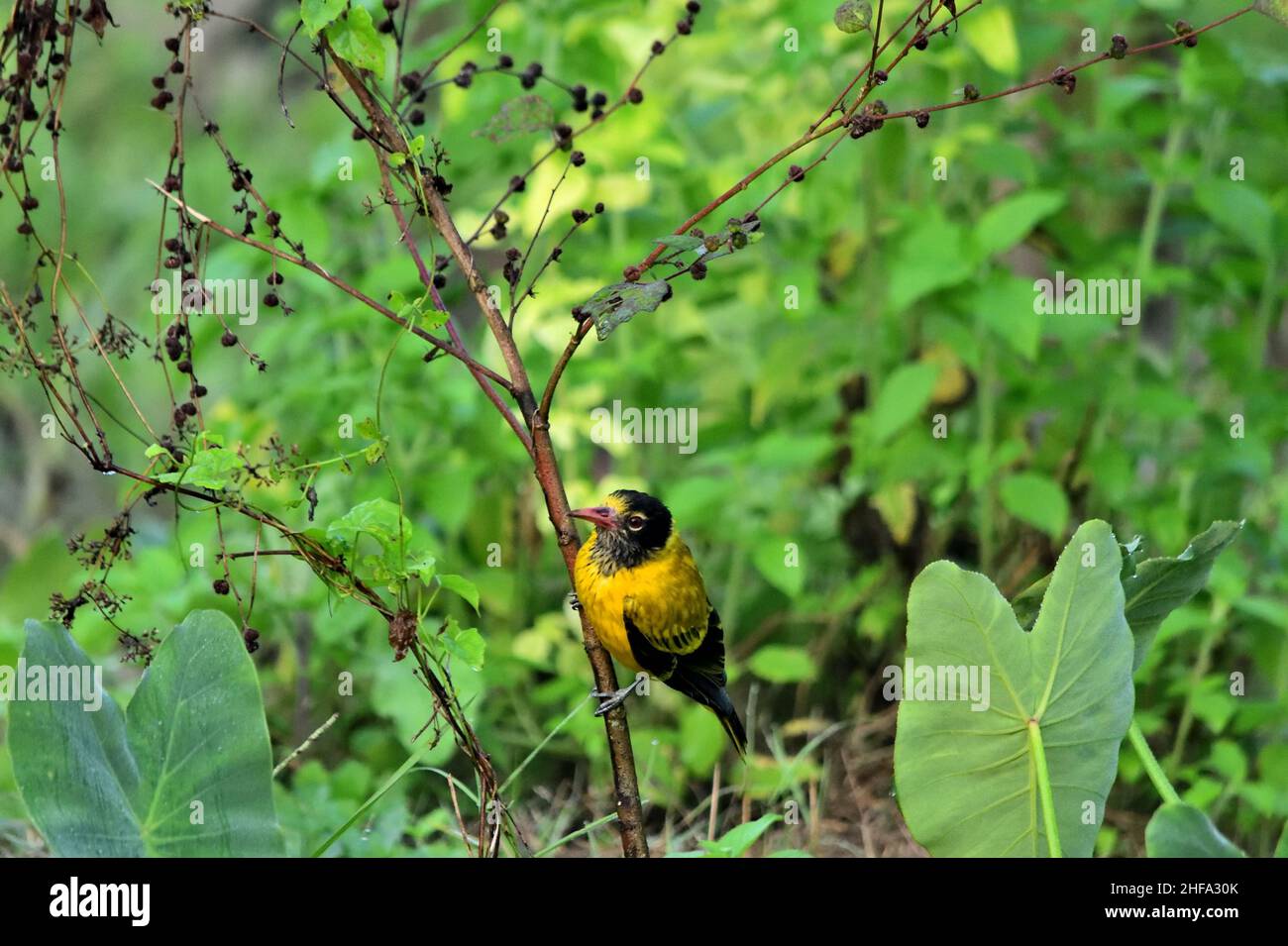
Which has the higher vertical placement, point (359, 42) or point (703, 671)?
point (359, 42)

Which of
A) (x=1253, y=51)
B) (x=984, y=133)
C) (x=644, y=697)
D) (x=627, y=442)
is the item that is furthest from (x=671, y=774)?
(x=1253, y=51)

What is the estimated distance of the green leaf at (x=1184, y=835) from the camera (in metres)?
1.30

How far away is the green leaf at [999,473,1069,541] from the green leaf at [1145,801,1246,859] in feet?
4.77

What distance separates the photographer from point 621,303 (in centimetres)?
126

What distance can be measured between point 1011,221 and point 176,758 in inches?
74.0

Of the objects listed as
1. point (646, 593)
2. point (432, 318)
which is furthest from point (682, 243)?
point (646, 593)

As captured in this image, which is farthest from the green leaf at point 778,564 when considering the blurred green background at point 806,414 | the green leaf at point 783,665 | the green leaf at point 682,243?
the green leaf at point 682,243

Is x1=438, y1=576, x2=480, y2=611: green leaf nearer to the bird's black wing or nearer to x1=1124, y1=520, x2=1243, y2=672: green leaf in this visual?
the bird's black wing

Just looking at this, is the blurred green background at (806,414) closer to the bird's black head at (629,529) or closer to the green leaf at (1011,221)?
the green leaf at (1011,221)

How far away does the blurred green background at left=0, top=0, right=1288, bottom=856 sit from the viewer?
2756mm

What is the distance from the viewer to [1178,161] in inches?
116

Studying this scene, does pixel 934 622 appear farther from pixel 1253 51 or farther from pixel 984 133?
pixel 1253 51

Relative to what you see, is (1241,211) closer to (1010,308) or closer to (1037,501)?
(1010,308)
